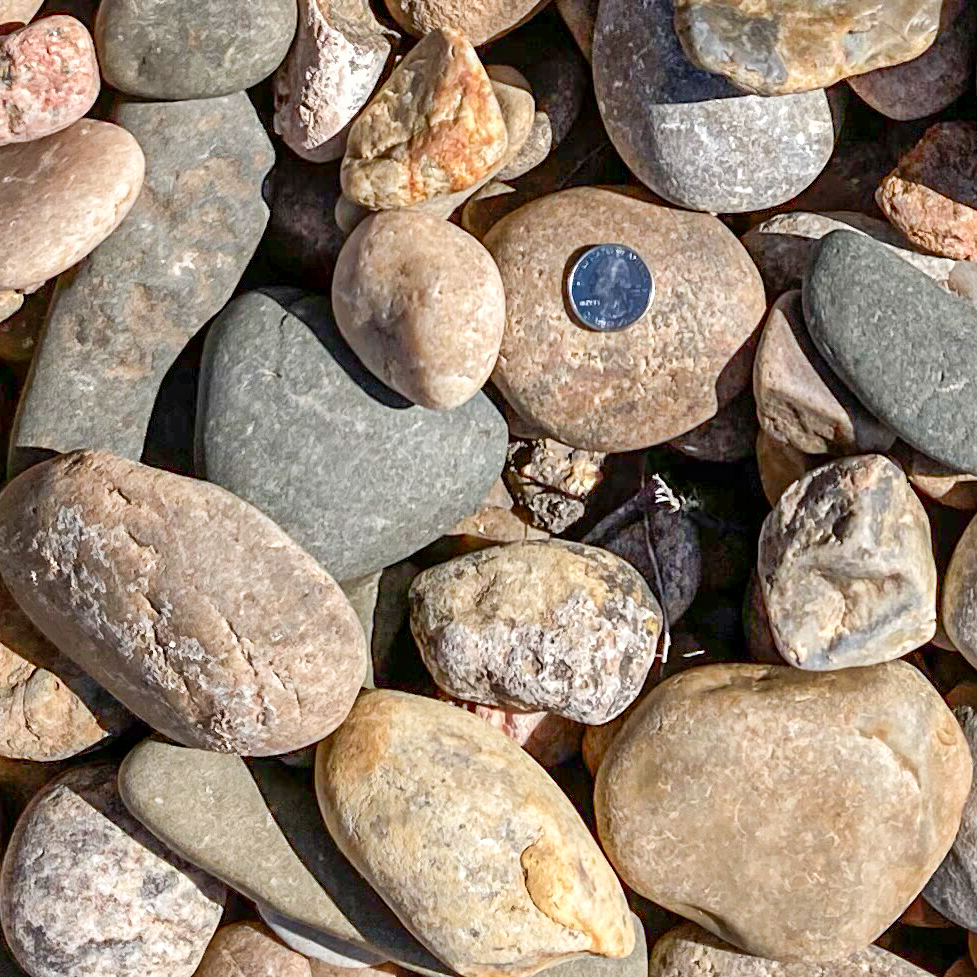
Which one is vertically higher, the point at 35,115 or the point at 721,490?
the point at 35,115

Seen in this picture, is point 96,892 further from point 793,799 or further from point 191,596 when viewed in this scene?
point 793,799

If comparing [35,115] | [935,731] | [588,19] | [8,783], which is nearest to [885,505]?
[935,731]

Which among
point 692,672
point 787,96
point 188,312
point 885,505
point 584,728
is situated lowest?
point 584,728

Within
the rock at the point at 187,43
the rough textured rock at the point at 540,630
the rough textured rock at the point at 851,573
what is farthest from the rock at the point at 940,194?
the rock at the point at 187,43

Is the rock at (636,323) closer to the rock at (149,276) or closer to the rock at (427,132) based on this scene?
the rock at (427,132)

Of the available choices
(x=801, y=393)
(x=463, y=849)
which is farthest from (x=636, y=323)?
(x=463, y=849)

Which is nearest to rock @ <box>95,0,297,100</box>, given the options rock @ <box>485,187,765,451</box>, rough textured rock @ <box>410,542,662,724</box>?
rock @ <box>485,187,765,451</box>

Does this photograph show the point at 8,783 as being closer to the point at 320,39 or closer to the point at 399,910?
the point at 399,910
